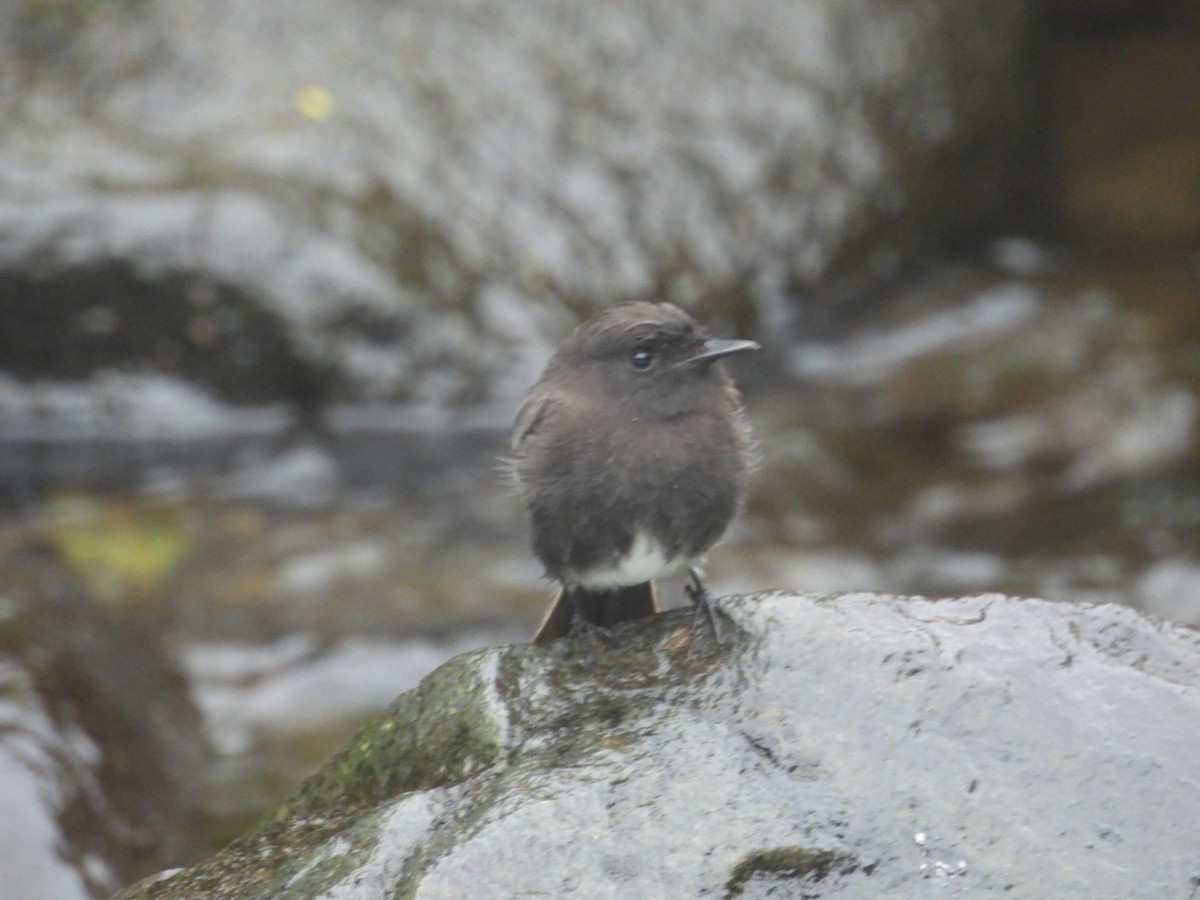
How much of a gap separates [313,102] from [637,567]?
225 inches

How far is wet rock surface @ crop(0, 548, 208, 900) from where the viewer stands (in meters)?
4.28

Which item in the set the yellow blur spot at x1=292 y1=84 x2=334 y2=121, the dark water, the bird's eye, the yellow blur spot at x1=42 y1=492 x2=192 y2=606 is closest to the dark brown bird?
the bird's eye

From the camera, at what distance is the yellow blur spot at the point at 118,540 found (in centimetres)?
708

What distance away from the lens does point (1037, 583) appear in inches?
295

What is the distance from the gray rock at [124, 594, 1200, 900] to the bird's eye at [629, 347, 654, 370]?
82cm

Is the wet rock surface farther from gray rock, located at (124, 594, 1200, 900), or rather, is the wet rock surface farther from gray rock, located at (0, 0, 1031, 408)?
gray rock, located at (0, 0, 1031, 408)

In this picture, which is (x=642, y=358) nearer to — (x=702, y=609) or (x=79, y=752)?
(x=702, y=609)

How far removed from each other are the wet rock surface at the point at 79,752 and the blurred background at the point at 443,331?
0.07 meters

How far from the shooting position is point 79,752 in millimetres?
4660

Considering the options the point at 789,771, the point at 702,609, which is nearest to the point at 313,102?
the point at 702,609

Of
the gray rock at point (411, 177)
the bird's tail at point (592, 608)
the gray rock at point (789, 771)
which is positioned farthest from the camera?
the gray rock at point (411, 177)

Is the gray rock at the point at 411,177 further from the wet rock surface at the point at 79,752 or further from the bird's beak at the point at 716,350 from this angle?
the bird's beak at the point at 716,350

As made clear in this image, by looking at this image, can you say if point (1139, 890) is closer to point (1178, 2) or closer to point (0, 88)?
point (0, 88)

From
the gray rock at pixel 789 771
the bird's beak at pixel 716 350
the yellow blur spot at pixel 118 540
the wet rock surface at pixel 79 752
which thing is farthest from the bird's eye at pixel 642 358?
the yellow blur spot at pixel 118 540
